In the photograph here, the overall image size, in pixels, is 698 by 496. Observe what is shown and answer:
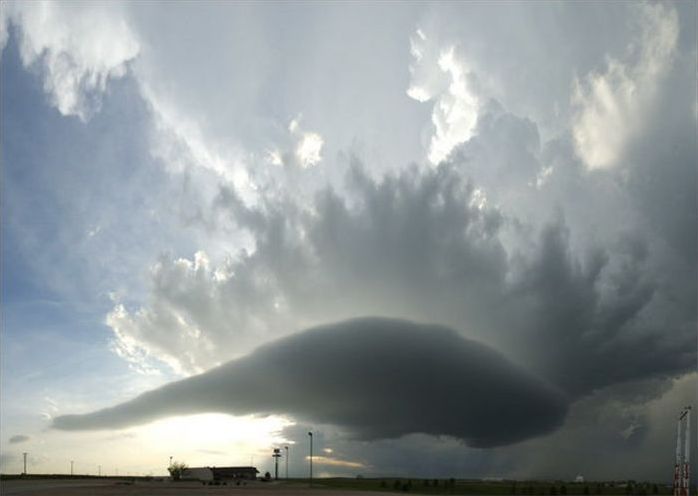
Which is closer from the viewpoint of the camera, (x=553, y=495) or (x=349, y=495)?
(x=349, y=495)

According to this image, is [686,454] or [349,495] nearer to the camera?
[686,454]

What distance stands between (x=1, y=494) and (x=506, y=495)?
7115cm

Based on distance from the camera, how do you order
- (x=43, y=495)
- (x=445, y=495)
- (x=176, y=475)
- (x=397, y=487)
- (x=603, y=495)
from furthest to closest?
1. (x=176, y=475)
2. (x=397, y=487)
3. (x=603, y=495)
4. (x=445, y=495)
5. (x=43, y=495)

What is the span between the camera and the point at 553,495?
98938 mm

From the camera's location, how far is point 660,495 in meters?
110

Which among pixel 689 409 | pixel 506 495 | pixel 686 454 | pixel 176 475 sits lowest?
pixel 176 475

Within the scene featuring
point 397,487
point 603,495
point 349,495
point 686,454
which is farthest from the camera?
point 397,487

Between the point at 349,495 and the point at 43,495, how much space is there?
113 ft

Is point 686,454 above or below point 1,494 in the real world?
above

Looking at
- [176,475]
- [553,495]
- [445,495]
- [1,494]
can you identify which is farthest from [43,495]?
[176,475]

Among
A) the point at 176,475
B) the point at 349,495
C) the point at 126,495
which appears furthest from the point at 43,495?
the point at 176,475

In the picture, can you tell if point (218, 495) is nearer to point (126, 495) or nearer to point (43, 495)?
point (126, 495)

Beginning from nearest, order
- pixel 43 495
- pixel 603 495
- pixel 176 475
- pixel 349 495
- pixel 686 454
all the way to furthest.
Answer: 1. pixel 686 454
2. pixel 43 495
3. pixel 349 495
4. pixel 603 495
5. pixel 176 475

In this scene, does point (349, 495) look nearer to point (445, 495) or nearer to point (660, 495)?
point (445, 495)
